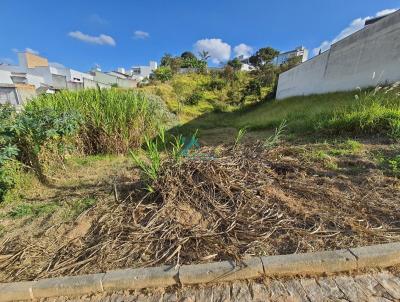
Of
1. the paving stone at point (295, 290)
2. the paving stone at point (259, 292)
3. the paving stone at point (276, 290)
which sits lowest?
the paving stone at point (259, 292)

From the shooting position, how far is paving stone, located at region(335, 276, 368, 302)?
1.39 meters

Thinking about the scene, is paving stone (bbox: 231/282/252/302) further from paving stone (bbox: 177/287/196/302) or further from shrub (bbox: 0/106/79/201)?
shrub (bbox: 0/106/79/201)

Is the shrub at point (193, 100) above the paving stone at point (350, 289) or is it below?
above

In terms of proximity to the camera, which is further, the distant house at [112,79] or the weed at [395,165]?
the distant house at [112,79]

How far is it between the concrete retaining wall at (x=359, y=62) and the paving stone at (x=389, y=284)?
4611 millimetres

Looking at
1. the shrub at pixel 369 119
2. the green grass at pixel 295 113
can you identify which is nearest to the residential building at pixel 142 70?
the green grass at pixel 295 113

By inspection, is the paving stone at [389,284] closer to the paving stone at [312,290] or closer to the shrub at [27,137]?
the paving stone at [312,290]

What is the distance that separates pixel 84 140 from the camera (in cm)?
450

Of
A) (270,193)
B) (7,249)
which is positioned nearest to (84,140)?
(7,249)

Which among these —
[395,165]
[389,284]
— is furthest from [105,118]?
[395,165]

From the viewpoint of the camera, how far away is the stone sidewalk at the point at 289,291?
4.64 feet

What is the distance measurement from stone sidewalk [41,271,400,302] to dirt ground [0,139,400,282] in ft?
0.68

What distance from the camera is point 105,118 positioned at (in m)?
4.40

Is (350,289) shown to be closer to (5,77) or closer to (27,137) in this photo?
(27,137)
